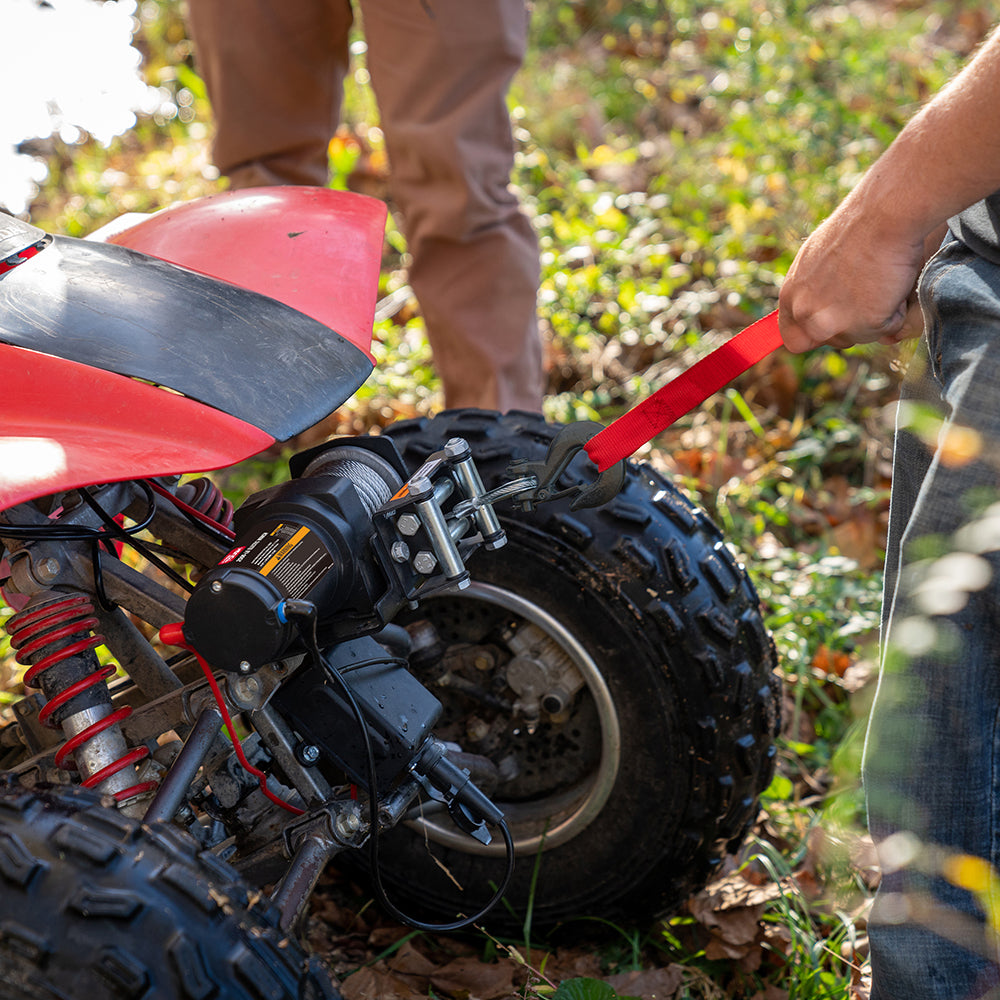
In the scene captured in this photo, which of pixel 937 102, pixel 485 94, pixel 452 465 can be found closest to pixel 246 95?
pixel 485 94

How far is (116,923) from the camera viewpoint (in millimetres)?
973

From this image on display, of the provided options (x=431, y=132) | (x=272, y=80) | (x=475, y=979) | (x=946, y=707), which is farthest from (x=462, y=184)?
(x=946, y=707)

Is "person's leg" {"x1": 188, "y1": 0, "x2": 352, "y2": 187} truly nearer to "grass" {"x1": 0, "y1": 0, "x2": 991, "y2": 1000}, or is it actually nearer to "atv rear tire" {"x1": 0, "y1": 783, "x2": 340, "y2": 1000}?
"grass" {"x1": 0, "y1": 0, "x2": 991, "y2": 1000}

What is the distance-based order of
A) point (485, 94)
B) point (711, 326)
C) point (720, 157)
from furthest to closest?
point (720, 157), point (711, 326), point (485, 94)

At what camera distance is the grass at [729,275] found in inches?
76.0

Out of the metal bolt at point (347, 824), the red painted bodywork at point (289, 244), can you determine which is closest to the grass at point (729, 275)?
the metal bolt at point (347, 824)

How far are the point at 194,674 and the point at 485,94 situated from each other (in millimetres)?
1629

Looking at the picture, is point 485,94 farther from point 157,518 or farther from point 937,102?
point 937,102

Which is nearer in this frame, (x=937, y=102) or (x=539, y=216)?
(x=937, y=102)

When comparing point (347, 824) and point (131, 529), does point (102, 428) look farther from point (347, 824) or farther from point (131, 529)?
point (347, 824)

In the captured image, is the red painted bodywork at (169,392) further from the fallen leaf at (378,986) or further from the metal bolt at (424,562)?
the fallen leaf at (378,986)

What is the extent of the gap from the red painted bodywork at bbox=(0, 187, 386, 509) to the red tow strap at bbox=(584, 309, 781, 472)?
373 millimetres

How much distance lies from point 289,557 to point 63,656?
343 mm

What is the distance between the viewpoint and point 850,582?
8.31 feet
